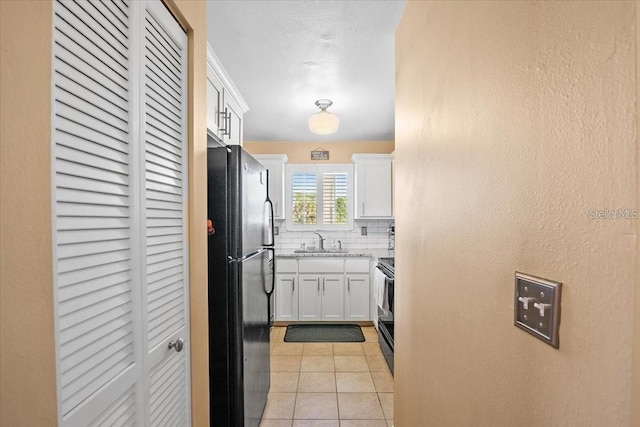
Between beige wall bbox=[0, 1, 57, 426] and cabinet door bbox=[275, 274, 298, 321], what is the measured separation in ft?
10.9

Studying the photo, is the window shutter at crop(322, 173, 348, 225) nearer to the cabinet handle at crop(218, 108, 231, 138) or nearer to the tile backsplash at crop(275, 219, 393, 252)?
the tile backsplash at crop(275, 219, 393, 252)

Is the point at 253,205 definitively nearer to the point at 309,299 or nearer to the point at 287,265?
the point at 287,265

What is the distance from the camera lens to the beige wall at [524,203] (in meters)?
0.46

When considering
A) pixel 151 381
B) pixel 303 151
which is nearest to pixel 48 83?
pixel 151 381

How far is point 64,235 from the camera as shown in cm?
62

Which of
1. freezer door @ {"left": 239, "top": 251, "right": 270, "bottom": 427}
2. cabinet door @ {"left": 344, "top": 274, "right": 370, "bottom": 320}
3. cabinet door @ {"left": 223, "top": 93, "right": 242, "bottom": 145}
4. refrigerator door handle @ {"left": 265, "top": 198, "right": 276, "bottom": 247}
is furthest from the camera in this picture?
cabinet door @ {"left": 344, "top": 274, "right": 370, "bottom": 320}

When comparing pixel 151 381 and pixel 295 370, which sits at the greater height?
pixel 151 381

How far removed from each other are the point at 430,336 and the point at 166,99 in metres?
1.30

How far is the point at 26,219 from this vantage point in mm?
510

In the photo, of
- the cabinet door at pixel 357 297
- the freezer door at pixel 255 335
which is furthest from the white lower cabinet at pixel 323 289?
the freezer door at pixel 255 335

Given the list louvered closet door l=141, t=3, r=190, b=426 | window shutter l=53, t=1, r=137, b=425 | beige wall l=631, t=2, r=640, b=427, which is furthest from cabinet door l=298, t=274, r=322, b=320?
beige wall l=631, t=2, r=640, b=427

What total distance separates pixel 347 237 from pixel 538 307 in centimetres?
375

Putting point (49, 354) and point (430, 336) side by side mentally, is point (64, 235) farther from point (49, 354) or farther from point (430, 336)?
point (430, 336)

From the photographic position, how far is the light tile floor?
214 centimetres
